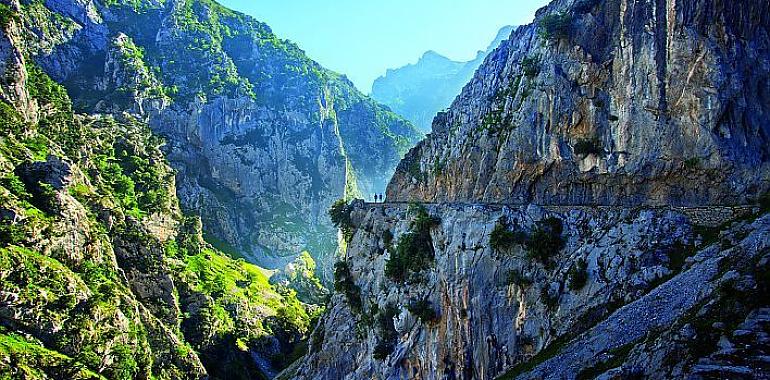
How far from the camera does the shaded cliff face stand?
132 meters

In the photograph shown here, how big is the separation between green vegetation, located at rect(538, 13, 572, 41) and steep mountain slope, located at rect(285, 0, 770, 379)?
22 cm

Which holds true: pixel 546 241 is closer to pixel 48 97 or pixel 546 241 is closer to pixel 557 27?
pixel 557 27

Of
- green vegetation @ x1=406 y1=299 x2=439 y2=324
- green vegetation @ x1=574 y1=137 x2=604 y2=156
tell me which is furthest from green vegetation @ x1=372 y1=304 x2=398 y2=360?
green vegetation @ x1=574 y1=137 x2=604 y2=156

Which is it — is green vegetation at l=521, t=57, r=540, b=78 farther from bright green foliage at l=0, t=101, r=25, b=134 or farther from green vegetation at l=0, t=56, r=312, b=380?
bright green foliage at l=0, t=101, r=25, b=134

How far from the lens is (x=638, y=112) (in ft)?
130

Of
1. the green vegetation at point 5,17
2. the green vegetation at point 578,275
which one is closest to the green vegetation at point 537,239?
the green vegetation at point 578,275

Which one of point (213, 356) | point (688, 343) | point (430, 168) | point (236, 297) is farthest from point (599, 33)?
point (236, 297)

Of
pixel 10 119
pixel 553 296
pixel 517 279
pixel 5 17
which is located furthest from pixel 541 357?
pixel 5 17

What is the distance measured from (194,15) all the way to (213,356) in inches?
5590

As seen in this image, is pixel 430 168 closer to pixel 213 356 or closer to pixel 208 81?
pixel 213 356

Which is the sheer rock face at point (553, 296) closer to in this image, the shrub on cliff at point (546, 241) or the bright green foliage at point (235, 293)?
the shrub on cliff at point (546, 241)

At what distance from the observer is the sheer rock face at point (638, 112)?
1416 inches

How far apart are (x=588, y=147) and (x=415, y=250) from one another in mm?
17506

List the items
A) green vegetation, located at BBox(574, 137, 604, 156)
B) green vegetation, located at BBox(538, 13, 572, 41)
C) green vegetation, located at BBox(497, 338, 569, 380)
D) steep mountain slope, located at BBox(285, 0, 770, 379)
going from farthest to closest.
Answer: green vegetation, located at BBox(538, 13, 572, 41) → green vegetation, located at BBox(574, 137, 604, 156) → green vegetation, located at BBox(497, 338, 569, 380) → steep mountain slope, located at BBox(285, 0, 770, 379)
